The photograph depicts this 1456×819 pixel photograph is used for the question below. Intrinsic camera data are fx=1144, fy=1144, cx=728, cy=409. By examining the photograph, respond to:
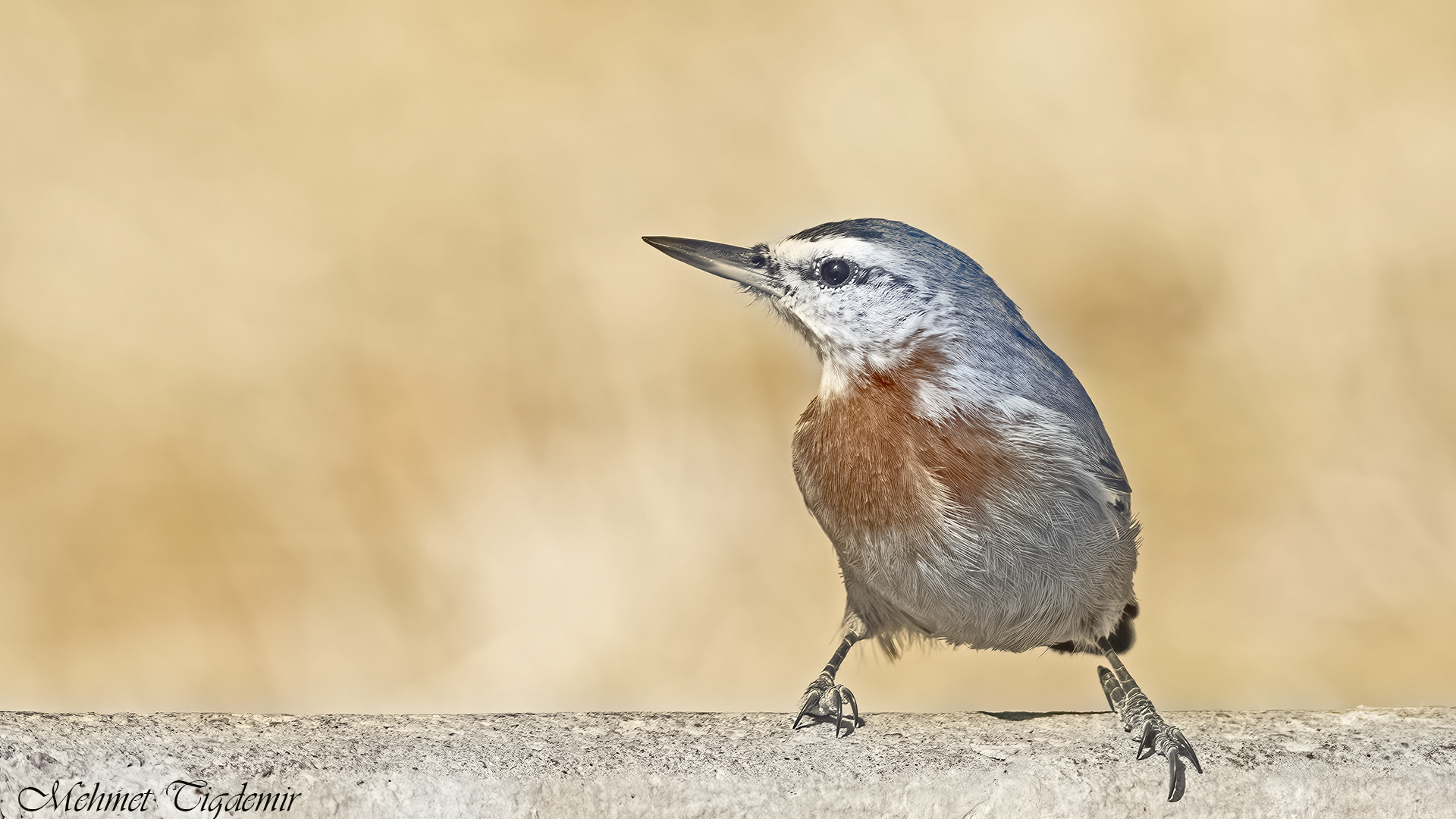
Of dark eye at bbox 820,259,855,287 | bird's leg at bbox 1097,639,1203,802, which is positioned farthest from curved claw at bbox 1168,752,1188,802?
dark eye at bbox 820,259,855,287

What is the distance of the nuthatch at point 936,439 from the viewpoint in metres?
1.11

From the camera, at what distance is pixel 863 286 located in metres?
1.14

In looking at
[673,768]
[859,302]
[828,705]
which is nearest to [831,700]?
[828,705]

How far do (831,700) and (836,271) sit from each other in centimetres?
49

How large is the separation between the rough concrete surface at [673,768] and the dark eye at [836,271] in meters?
0.46

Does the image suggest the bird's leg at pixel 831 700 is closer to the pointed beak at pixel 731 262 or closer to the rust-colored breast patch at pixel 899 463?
the rust-colored breast patch at pixel 899 463

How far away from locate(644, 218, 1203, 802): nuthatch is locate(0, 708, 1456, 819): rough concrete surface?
0.24 feet

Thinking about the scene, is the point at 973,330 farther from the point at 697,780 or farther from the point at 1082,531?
the point at 697,780

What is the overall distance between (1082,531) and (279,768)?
81cm

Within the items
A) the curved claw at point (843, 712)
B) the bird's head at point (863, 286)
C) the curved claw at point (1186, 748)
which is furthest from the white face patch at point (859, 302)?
the curved claw at point (1186, 748)

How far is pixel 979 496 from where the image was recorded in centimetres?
111

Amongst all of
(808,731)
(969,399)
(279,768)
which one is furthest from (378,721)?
(969,399)

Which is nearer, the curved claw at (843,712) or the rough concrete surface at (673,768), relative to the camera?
the rough concrete surface at (673,768)

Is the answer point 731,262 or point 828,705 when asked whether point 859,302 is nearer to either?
point 731,262
